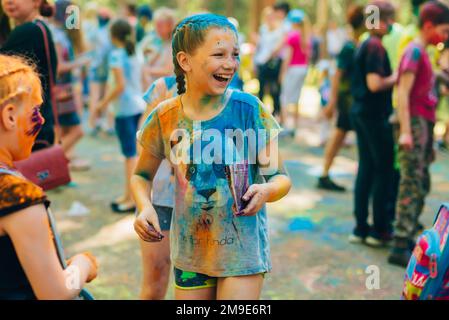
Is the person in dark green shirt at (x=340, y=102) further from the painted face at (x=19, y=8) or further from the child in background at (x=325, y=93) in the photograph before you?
the painted face at (x=19, y=8)

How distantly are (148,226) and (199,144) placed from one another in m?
0.39

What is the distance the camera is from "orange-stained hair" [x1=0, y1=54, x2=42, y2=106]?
1.99 m

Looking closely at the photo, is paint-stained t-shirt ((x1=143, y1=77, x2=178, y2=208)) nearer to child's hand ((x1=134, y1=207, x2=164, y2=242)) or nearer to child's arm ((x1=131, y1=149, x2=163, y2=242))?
child's arm ((x1=131, y1=149, x2=163, y2=242))

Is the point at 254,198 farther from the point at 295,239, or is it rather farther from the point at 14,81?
the point at 295,239

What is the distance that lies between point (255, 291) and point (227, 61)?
0.94m

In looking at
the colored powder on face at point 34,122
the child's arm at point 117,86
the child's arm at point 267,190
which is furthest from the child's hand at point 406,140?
the colored powder on face at point 34,122

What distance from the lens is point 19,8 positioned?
408cm

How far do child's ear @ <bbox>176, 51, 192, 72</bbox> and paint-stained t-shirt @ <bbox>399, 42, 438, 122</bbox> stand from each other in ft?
8.47

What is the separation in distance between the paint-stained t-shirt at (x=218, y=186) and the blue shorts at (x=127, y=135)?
3.70m

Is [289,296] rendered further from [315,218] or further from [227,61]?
[227,61]

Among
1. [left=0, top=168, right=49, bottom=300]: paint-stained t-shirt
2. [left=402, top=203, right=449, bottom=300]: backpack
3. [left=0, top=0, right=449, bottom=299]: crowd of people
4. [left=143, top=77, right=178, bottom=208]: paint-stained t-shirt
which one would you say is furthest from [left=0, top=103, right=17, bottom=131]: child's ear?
[left=402, top=203, right=449, bottom=300]: backpack

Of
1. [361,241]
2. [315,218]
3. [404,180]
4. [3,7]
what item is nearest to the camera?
[3,7]
